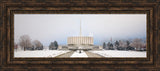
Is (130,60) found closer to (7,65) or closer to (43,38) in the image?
(43,38)

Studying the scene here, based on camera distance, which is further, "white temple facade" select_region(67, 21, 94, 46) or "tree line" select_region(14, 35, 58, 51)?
"white temple facade" select_region(67, 21, 94, 46)

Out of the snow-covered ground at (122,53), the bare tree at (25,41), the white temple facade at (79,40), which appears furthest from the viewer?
the white temple facade at (79,40)

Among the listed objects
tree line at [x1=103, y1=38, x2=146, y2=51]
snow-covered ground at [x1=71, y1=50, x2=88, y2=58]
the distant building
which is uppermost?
the distant building

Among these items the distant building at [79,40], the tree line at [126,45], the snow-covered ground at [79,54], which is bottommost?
the snow-covered ground at [79,54]

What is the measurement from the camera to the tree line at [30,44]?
167 inches

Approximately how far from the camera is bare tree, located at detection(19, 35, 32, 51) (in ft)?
13.8

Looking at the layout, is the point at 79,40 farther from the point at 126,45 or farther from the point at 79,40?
the point at 126,45

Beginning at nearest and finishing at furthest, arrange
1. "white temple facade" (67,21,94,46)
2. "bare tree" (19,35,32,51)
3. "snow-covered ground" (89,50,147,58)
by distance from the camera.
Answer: "snow-covered ground" (89,50,147,58) < "bare tree" (19,35,32,51) < "white temple facade" (67,21,94,46)

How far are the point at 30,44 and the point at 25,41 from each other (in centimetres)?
17

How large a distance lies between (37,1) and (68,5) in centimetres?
76

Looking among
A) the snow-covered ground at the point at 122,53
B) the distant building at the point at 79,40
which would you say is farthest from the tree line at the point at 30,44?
the snow-covered ground at the point at 122,53

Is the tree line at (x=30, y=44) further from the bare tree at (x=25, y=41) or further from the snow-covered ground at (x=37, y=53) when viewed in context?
the snow-covered ground at (x=37, y=53)

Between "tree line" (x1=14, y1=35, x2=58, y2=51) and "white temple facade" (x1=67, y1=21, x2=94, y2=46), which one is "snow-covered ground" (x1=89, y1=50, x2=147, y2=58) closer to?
"white temple facade" (x1=67, y1=21, x2=94, y2=46)

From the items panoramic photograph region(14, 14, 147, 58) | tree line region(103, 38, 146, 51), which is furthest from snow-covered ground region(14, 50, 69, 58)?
tree line region(103, 38, 146, 51)
